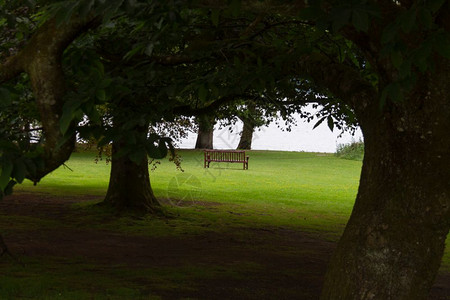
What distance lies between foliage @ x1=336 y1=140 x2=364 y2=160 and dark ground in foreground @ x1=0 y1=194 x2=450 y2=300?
29.0 meters

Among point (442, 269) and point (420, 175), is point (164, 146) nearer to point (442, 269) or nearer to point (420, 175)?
point (420, 175)

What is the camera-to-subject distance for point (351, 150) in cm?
4572

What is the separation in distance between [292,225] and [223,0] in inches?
458

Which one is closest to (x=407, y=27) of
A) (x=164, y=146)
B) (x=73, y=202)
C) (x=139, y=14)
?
(x=164, y=146)

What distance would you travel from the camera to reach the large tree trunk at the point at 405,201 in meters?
5.77

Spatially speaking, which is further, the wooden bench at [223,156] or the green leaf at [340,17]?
the wooden bench at [223,156]

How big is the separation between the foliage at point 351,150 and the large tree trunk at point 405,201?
1497 inches

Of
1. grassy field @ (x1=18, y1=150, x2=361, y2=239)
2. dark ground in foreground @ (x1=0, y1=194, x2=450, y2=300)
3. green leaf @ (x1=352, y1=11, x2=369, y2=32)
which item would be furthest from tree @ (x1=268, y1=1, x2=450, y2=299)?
grassy field @ (x1=18, y1=150, x2=361, y2=239)

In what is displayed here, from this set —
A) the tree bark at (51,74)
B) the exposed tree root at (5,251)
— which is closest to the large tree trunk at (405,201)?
the tree bark at (51,74)

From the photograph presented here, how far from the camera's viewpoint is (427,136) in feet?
18.9

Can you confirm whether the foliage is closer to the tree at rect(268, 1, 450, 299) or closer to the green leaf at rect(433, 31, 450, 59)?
the tree at rect(268, 1, 450, 299)

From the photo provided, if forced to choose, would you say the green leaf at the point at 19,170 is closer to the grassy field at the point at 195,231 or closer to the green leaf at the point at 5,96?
the green leaf at the point at 5,96

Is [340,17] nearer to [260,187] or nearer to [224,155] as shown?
[260,187]

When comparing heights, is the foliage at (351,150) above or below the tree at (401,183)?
above
